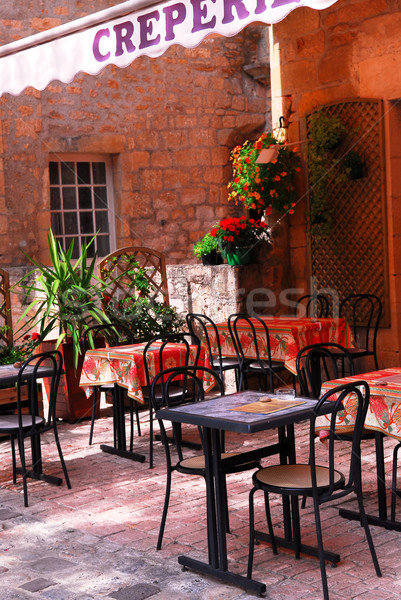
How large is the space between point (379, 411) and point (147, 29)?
266cm

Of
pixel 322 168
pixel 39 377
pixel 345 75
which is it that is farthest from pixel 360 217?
pixel 39 377

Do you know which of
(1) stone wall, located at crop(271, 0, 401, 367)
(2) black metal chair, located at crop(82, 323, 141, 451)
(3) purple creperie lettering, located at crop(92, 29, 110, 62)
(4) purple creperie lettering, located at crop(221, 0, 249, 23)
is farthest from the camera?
(1) stone wall, located at crop(271, 0, 401, 367)

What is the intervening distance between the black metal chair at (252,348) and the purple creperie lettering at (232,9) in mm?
2605

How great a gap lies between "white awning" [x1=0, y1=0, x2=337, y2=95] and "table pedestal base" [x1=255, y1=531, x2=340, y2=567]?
8.46ft

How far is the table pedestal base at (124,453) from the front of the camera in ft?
18.8

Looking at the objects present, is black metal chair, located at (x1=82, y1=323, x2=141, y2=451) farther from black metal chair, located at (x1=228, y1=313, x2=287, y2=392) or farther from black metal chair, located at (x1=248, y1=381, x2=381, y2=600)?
black metal chair, located at (x1=248, y1=381, x2=381, y2=600)

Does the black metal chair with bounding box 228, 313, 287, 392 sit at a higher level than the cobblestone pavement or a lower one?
higher


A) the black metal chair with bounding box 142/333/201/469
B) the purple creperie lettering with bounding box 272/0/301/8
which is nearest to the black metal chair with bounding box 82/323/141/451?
the black metal chair with bounding box 142/333/201/469

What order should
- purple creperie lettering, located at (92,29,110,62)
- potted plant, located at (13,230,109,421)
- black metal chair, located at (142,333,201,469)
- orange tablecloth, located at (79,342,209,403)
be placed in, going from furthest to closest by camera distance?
1. potted plant, located at (13,230,109,421)
2. orange tablecloth, located at (79,342,209,403)
3. black metal chair, located at (142,333,201,469)
4. purple creperie lettering, located at (92,29,110,62)

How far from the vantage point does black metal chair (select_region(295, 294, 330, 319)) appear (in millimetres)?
7922

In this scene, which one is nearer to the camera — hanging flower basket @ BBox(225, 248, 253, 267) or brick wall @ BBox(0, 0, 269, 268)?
hanging flower basket @ BBox(225, 248, 253, 267)

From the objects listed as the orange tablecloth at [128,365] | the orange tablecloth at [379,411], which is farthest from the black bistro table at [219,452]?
the orange tablecloth at [128,365]

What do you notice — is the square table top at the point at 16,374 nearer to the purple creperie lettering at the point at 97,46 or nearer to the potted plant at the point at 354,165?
the purple creperie lettering at the point at 97,46

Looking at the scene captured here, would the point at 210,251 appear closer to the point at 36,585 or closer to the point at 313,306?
the point at 313,306
